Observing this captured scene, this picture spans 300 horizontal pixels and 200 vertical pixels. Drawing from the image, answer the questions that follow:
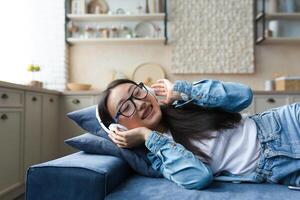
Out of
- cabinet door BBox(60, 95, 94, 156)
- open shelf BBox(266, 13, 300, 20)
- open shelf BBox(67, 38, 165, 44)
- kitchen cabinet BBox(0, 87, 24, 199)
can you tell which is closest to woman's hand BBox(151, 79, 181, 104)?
kitchen cabinet BBox(0, 87, 24, 199)

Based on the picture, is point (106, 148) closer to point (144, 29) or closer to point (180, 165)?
point (180, 165)

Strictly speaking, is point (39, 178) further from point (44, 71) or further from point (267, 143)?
point (44, 71)

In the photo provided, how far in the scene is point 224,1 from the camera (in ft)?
13.0

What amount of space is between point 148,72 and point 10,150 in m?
1.93

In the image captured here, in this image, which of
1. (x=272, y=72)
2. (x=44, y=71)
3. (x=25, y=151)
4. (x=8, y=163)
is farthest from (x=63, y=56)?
(x=272, y=72)

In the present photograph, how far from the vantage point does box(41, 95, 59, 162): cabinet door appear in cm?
320

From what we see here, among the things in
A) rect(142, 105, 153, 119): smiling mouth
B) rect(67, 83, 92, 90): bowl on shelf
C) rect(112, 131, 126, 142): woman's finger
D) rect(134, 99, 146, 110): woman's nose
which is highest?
rect(67, 83, 92, 90): bowl on shelf

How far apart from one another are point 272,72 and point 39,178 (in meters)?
3.37

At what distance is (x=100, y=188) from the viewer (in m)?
1.17

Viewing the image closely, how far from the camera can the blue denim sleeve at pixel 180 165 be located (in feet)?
3.90

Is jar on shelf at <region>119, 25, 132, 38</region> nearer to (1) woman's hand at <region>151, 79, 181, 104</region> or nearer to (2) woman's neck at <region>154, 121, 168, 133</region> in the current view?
(1) woman's hand at <region>151, 79, 181, 104</region>

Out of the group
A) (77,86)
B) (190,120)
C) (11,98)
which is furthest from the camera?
(77,86)

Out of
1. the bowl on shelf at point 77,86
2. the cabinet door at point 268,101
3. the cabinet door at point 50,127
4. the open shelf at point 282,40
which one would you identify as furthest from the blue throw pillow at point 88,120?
the open shelf at point 282,40

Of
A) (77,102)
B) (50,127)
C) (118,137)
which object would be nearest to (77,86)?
(77,102)
